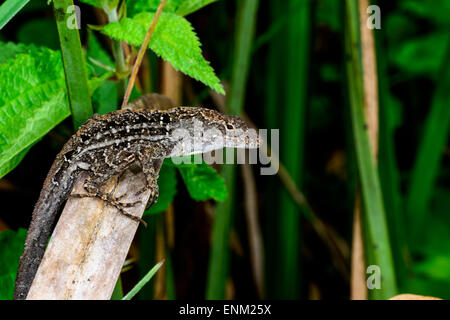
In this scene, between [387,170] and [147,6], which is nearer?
[147,6]

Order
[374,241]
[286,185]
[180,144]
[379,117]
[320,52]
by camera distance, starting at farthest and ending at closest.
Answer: [320,52], [286,185], [379,117], [374,241], [180,144]

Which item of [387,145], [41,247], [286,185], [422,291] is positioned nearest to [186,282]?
[286,185]

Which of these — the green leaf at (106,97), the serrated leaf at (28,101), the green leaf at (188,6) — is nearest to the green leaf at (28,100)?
the serrated leaf at (28,101)

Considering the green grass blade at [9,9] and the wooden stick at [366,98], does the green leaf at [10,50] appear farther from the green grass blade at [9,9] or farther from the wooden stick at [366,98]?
the wooden stick at [366,98]

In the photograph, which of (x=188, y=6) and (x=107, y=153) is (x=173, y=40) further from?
(x=107, y=153)

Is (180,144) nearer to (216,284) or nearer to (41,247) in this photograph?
(41,247)

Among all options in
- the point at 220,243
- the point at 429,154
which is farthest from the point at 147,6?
the point at 429,154
